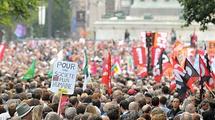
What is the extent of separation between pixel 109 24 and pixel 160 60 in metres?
60.2

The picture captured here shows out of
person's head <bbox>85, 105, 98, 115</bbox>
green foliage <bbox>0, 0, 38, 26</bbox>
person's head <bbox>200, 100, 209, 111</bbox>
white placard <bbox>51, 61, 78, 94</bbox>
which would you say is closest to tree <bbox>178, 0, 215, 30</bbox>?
green foliage <bbox>0, 0, 38, 26</bbox>

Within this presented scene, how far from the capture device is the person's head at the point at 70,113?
1614 cm

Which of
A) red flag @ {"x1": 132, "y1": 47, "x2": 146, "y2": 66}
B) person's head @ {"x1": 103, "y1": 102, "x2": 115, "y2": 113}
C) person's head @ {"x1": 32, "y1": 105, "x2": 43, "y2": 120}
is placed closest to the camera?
person's head @ {"x1": 32, "y1": 105, "x2": 43, "y2": 120}

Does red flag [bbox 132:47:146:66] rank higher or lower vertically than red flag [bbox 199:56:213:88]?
lower

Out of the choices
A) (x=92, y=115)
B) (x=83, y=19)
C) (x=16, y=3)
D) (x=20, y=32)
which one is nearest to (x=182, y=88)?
(x=92, y=115)

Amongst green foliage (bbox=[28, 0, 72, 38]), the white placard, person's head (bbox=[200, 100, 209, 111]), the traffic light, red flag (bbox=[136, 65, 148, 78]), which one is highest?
the white placard

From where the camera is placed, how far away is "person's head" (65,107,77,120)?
1614cm

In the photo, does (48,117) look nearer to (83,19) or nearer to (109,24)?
(109,24)

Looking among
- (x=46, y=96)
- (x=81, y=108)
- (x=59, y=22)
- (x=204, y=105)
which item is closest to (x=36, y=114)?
(x=81, y=108)

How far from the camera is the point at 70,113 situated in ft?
53.0

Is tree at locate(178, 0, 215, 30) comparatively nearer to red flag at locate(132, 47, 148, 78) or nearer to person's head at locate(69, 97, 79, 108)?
red flag at locate(132, 47, 148, 78)

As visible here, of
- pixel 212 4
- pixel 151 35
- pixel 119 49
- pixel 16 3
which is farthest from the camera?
pixel 119 49

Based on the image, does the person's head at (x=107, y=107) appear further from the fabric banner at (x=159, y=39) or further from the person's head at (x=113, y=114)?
the fabric banner at (x=159, y=39)

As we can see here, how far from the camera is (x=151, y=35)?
122 feet
